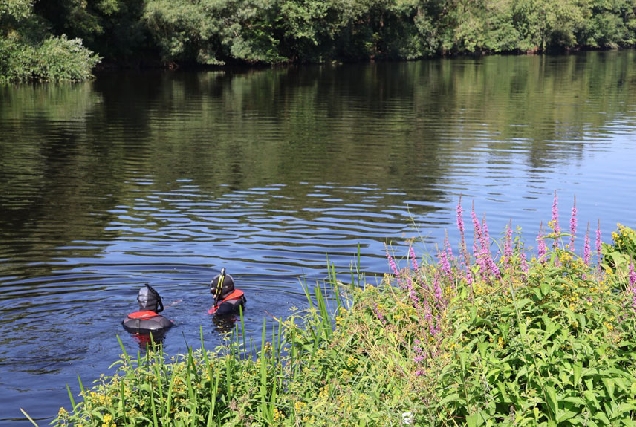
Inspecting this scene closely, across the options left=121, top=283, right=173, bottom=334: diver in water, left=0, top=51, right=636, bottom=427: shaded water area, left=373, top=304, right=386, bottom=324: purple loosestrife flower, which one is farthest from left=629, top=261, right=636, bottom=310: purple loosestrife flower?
left=121, top=283, right=173, bottom=334: diver in water

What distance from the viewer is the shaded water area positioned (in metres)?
11.8

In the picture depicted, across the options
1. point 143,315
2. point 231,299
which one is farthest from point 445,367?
point 143,315

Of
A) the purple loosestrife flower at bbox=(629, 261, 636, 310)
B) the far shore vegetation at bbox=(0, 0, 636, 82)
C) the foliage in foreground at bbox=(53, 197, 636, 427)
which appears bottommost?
the foliage in foreground at bbox=(53, 197, 636, 427)

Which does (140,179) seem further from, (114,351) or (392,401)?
(392,401)

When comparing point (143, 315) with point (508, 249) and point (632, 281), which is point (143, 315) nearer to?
A: point (508, 249)

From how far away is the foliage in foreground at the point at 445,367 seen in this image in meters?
6.11

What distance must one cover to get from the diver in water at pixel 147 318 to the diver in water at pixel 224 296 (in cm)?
70

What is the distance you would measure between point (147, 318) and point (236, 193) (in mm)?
9430

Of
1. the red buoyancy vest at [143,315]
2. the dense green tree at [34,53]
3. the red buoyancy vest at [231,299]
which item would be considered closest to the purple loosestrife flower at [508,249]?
the red buoyancy vest at [231,299]

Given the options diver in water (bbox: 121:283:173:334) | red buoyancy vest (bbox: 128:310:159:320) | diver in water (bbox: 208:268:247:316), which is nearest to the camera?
diver in water (bbox: 121:283:173:334)

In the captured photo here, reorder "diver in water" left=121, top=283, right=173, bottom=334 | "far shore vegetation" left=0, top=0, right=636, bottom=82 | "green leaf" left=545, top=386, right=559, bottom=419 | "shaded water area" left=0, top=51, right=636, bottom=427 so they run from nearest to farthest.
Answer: "green leaf" left=545, top=386, right=559, bottom=419 → "diver in water" left=121, top=283, right=173, bottom=334 → "shaded water area" left=0, top=51, right=636, bottom=427 → "far shore vegetation" left=0, top=0, right=636, bottom=82

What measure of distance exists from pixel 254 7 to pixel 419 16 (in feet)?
92.5

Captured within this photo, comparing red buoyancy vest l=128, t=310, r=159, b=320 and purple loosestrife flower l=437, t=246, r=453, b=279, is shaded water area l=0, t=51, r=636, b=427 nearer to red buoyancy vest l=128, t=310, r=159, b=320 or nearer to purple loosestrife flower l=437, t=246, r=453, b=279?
red buoyancy vest l=128, t=310, r=159, b=320

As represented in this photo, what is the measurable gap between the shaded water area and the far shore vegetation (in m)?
9.23
